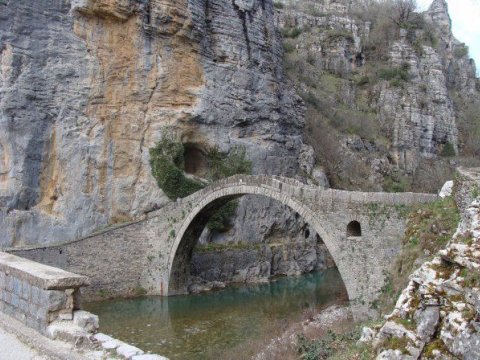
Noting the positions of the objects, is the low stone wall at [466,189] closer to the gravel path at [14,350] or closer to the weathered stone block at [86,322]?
the weathered stone block at [86,322]

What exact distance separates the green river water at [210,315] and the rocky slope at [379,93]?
12294 millimetres

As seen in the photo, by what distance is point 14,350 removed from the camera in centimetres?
528

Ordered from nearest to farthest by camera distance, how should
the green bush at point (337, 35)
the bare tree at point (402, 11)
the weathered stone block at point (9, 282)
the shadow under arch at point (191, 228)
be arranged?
the weathered stone block at point (9, 282)
the shadow under arch at point (191, 228)
the green bush at point (337, 35)
the bare tree at point (402, 11)

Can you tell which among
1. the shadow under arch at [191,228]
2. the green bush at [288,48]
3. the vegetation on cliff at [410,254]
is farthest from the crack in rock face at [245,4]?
the green bush at [288,48]

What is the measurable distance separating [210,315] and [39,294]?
11.2 metres

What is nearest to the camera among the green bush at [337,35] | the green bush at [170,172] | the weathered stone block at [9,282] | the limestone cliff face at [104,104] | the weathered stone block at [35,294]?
the weathered stone block at [35,294]

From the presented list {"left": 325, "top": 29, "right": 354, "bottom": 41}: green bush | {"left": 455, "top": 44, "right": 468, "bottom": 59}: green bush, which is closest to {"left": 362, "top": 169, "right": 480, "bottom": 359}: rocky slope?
{"left": 325, "top": 29, "right": 354, "bottom": 41}: green bush

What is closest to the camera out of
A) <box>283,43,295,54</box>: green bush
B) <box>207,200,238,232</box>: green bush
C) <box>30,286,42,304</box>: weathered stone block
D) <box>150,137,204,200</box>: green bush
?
<box>30,286,42,304</box>: weathered stone block

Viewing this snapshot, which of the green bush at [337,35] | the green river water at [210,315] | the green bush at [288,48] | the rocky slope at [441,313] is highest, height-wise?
the green bush at [337,35]

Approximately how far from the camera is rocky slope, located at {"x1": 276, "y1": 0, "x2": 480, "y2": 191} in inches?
1368

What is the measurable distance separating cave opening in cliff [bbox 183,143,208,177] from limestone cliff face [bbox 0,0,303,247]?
454 mm

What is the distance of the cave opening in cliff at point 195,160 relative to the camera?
2350 cm

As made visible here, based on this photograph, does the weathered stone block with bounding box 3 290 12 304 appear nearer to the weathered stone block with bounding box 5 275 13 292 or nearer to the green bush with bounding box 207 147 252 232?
the weathered stone block with bounding box 5 275 13 292

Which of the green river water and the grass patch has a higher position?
the grass patch
